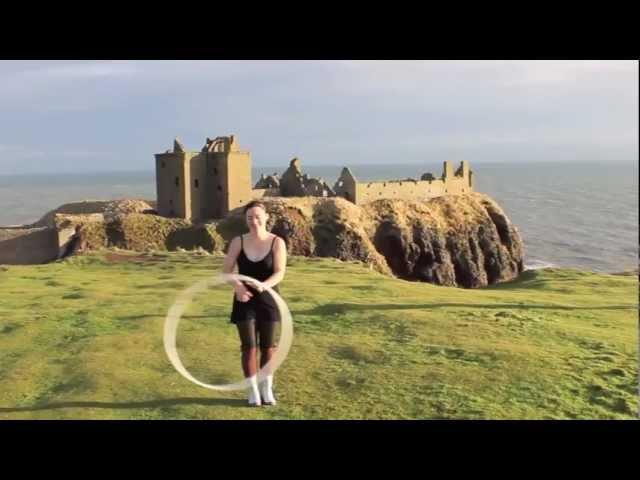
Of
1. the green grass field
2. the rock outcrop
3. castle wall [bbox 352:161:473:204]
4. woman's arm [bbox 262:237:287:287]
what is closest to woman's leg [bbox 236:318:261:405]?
the green grass field

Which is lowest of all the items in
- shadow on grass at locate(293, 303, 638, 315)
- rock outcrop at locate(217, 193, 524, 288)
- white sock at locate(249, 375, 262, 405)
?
rock outcrop at locate(217, 193, 524, 288)

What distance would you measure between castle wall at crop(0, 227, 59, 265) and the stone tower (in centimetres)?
982

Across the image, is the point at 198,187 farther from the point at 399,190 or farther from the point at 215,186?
the point at 399,190

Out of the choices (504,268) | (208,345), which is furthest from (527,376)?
(504,268)

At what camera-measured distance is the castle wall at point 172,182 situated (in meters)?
54.4

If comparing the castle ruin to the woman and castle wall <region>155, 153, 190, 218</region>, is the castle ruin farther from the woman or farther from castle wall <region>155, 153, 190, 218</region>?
the woman

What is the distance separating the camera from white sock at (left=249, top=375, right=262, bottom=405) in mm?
11422

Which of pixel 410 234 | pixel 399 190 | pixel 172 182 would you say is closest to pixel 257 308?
pixel 172 182

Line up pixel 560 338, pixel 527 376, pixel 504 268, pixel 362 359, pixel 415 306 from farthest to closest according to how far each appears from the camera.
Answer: pixel 504 268, pixel 415 306, pixel 560 338, pixel 362 359, pixel 527 376

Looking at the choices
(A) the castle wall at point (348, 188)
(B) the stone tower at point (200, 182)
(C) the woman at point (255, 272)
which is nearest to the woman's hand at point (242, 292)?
(C) the woman at point (255, 272)
